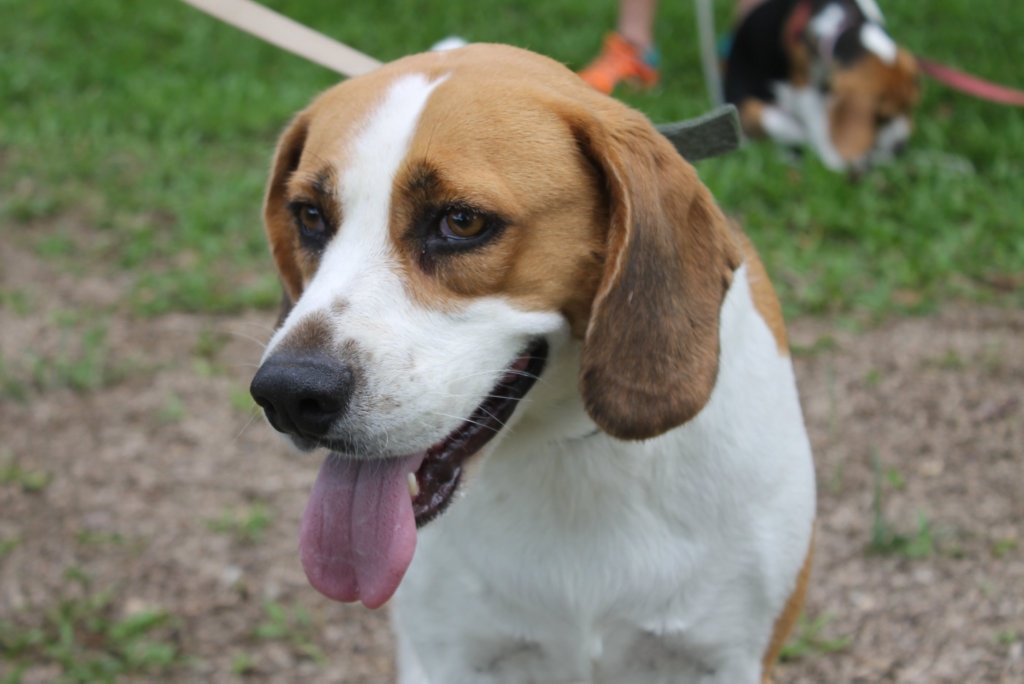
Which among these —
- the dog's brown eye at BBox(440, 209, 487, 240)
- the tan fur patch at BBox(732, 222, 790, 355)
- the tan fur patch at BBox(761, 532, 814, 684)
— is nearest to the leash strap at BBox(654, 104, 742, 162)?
the tan fur patch at BBox(732, 222, 790, 355)

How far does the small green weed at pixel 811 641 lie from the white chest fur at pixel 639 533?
2.99 ft

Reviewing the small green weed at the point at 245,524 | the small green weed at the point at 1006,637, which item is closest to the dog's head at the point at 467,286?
the small green weed at the point at 1006,637

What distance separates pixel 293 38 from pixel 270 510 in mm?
1833

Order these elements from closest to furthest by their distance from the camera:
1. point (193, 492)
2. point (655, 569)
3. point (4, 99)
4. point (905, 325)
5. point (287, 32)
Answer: point (655, 569) < point (287, 32) < point (193, 492) < point (905, 325) < point (4, 99)

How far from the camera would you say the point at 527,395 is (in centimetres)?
232

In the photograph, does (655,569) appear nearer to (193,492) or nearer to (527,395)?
(527,395)

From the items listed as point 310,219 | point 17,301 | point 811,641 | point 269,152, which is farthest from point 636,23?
point 310,219

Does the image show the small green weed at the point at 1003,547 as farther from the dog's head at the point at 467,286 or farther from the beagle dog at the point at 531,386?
the dog's head at the point at 467,286

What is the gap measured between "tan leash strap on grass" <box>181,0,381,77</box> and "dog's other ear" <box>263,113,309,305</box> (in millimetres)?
376

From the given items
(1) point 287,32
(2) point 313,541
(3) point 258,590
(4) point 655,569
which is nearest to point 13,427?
(3) point 258,590

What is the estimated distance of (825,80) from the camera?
22.6 ft

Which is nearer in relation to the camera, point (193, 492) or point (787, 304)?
point (193, 492)

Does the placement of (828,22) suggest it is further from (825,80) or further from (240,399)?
(240,399)

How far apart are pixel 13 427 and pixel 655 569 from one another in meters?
3.15
